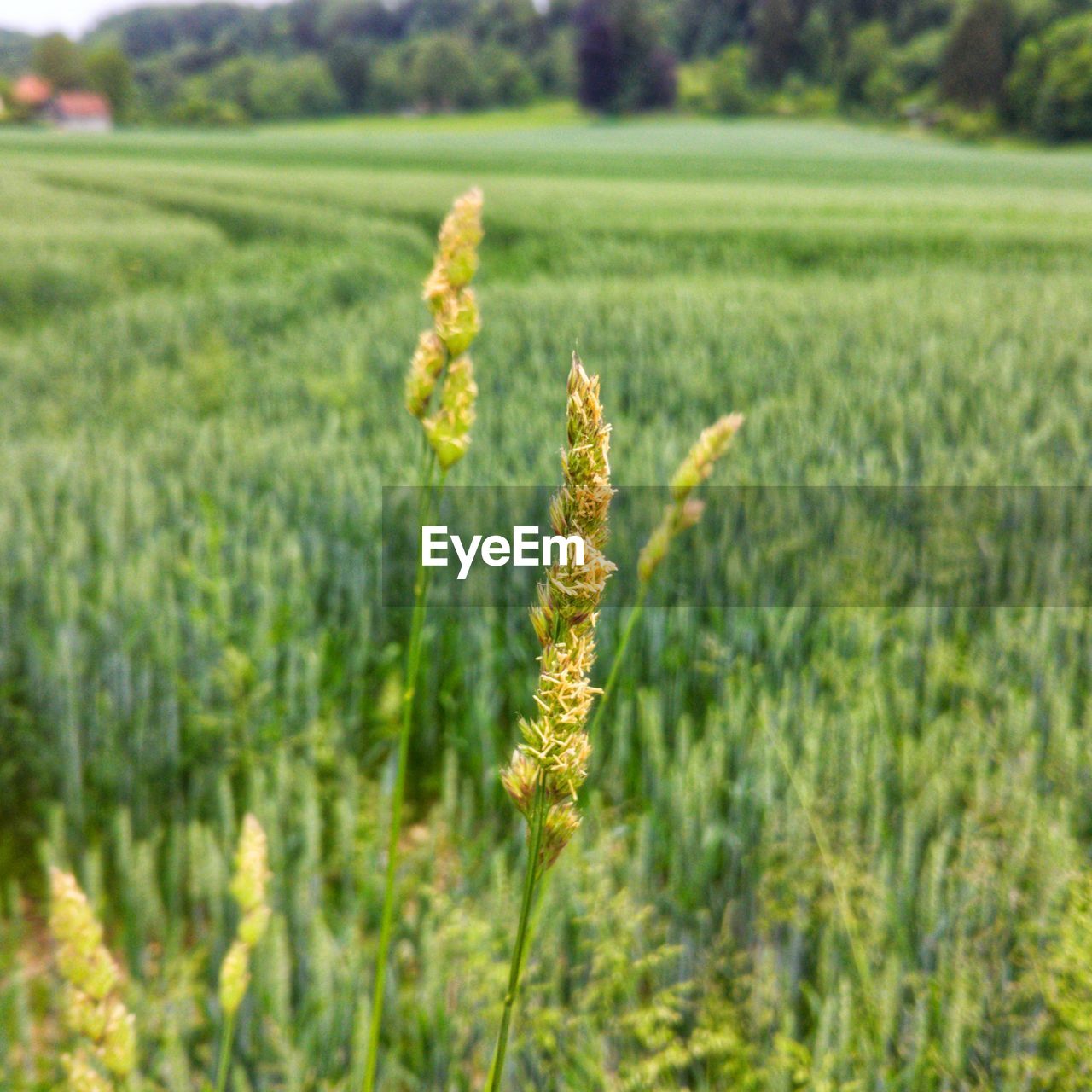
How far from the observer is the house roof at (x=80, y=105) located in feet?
238

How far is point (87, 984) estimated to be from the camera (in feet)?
1.79

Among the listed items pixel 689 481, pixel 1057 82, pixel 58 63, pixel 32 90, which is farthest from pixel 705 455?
pixel 58 63

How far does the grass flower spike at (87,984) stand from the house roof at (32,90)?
78.2 m

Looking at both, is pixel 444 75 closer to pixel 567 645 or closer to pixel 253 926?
pixel 253 926

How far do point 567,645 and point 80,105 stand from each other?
8830 cm

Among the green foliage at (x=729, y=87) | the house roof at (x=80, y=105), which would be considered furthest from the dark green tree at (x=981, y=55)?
the house roof at (x=80, y=105)

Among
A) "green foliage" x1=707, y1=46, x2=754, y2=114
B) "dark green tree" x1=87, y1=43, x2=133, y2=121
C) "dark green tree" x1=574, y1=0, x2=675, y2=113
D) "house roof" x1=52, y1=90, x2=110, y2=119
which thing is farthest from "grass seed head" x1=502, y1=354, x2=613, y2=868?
"house roof" x1=52, y1=90, x2=110, y2=119

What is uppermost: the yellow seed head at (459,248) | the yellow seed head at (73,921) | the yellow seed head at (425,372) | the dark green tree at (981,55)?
the dark green tree at (981,55)

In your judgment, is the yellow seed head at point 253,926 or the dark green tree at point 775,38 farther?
the dark green tree at point 775,38

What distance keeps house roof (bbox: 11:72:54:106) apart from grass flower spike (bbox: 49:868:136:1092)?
78193 millimetres

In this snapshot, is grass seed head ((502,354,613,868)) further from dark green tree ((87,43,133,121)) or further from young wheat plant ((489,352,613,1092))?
dark green tree ((87,43,133,121))

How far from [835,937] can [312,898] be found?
2.79 feet

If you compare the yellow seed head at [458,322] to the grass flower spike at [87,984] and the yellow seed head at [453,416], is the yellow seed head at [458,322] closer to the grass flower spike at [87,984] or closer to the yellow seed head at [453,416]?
the yellow seed head at [453,416]

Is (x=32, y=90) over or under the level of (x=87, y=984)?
over
